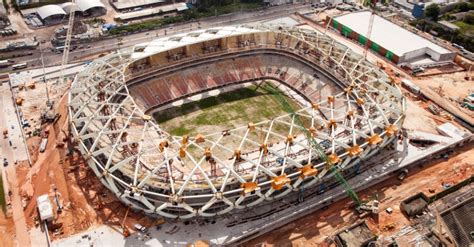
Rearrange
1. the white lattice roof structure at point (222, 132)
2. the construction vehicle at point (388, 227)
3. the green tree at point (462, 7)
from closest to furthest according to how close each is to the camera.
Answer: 1. the white lattice roof structure at point (222, 132)
2. the construction vehicle at point (388, 227)
3. the green tree at point (462, 7)

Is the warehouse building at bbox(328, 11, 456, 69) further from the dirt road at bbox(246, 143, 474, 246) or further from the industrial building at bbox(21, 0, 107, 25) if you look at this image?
the industrial building at bbox(21, 0, 107, 25)

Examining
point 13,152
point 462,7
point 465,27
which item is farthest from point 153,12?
point 462,7

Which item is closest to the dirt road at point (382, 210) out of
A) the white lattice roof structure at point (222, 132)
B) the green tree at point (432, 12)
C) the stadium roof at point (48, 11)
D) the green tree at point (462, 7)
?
the white lattice roof structure at point (222, 132)

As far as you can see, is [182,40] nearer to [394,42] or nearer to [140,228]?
[140,228]

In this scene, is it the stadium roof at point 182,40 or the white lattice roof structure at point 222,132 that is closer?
the white lattice roof structure at point 222,132

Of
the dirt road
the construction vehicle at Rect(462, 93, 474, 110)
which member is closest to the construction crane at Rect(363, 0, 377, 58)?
the construction vehicle at Rect(462, 93, 474, 110)

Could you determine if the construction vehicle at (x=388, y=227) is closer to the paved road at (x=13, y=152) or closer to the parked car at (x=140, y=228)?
the parked car at (x=140, y=228)
